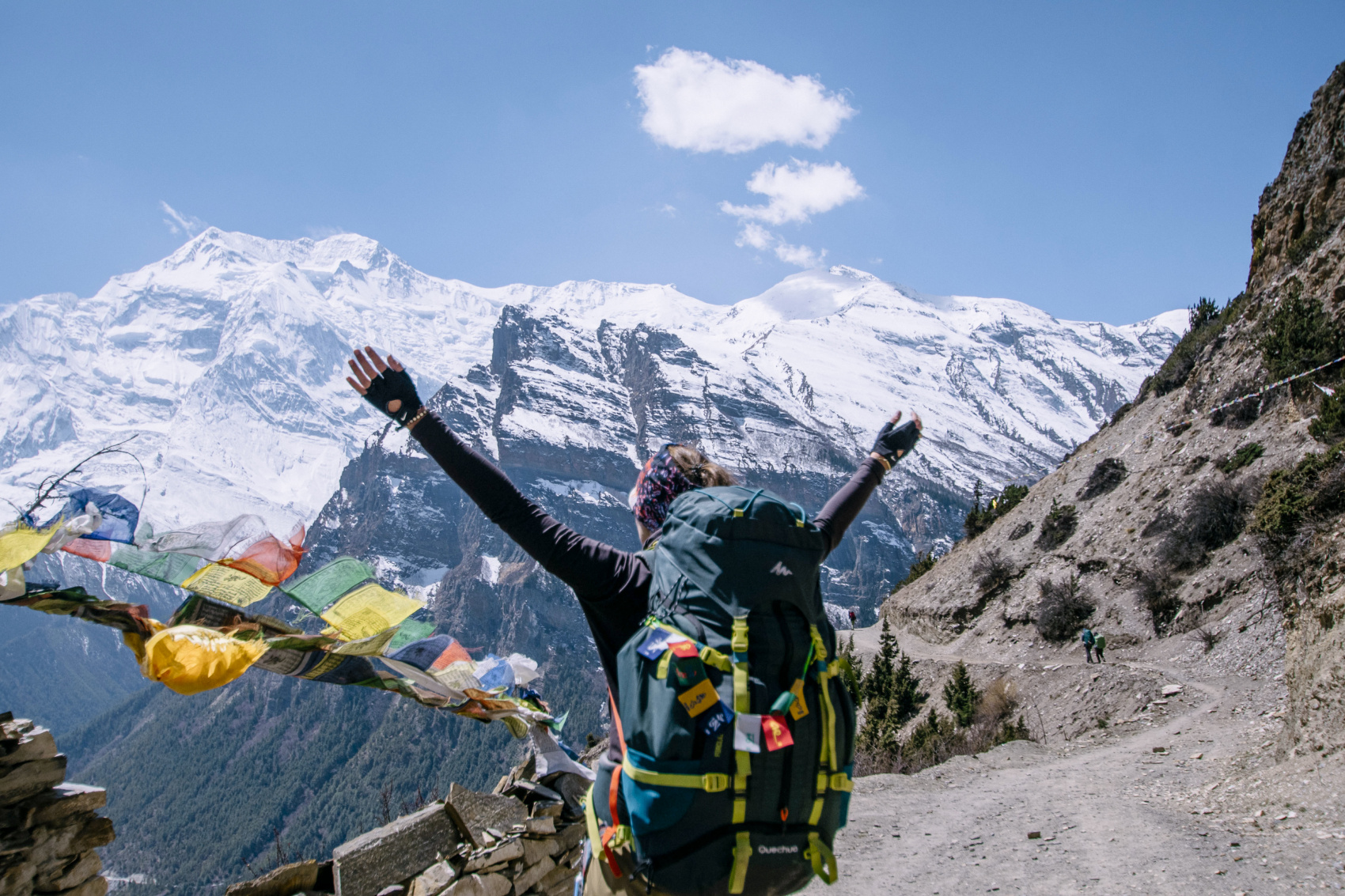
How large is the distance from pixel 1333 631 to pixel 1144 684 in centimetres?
826

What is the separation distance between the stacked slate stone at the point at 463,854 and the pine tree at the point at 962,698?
14.9 metres

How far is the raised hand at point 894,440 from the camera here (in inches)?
145

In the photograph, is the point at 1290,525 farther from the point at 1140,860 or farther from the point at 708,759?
the point at 708,759

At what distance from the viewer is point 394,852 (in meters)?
5.09

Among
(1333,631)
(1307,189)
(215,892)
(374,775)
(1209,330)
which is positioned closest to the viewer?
(1333,631)

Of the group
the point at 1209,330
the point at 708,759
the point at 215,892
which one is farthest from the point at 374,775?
the point at 708,759

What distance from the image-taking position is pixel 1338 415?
15.2 metres

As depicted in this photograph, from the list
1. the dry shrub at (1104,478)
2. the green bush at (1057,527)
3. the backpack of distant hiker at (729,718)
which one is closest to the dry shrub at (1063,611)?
the green bush at (1057,527)

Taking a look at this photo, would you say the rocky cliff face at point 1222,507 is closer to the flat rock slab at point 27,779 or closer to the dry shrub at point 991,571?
the dry shrub at point 991,571

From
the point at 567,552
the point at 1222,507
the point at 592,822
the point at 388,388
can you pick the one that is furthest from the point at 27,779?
the point at 1222,507

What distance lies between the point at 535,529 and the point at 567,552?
14 centimetres

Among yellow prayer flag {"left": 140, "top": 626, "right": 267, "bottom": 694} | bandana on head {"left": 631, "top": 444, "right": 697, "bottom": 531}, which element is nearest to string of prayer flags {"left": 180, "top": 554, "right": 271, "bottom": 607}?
yellow prayer flag {"left": 140, "top": 626, "right": 267, "bottom": 694}

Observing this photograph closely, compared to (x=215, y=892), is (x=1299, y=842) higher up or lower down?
higher up

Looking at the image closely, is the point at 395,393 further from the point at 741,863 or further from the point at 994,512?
the point at 994,512
